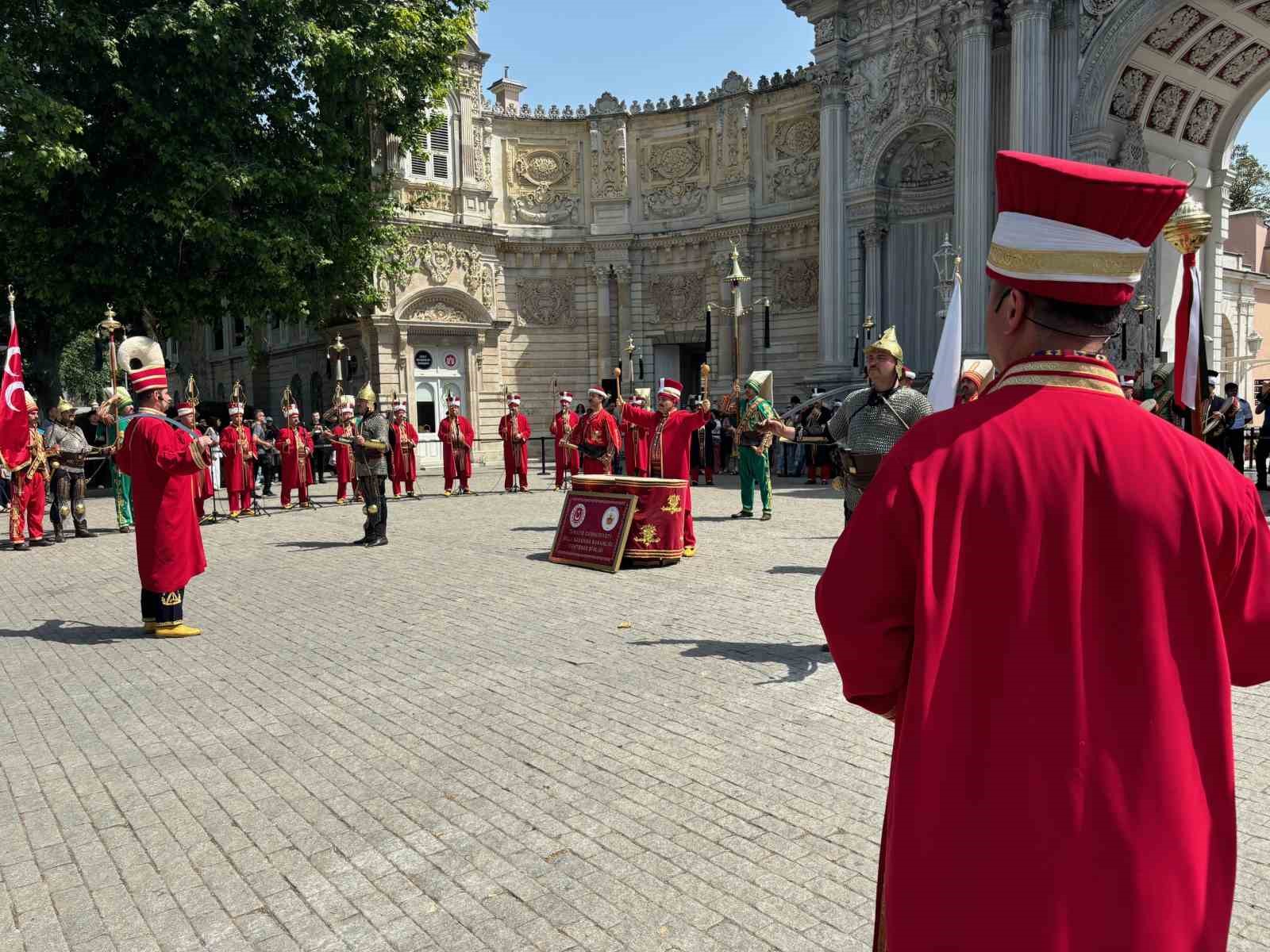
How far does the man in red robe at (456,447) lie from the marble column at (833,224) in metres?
11.5

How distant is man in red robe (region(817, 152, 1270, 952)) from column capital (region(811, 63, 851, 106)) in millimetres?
28513

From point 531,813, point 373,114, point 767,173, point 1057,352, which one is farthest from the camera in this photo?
point 767,173

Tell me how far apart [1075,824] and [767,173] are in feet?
110

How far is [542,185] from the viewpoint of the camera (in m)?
36.0

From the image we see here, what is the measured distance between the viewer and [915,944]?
187 cm

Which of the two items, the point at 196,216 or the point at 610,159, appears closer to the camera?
the point at 196,216

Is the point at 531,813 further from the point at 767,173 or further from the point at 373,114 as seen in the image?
the point at 767,173

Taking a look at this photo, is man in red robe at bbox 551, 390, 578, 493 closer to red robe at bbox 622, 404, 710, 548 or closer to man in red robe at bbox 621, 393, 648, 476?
man in red robe at bbox 621, 393, 648, 476

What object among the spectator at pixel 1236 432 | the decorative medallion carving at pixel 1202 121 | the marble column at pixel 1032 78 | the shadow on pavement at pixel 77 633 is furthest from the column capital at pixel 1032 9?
the shadow on pavement at pixel 77 633

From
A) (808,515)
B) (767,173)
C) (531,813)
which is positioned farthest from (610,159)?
(531,813)

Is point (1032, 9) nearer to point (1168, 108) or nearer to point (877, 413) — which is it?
point (1168, 108)

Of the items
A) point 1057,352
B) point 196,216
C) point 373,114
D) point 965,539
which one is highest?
point 373,114

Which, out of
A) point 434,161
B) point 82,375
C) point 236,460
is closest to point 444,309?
point 434,161

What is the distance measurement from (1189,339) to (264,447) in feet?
60.1
